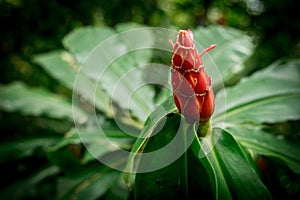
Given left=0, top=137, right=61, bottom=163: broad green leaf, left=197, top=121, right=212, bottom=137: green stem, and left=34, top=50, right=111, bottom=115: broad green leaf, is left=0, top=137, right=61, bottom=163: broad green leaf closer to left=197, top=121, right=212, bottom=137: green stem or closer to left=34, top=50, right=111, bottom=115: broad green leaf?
left=34, top=50, right=111, bottom=115: broad green leaf

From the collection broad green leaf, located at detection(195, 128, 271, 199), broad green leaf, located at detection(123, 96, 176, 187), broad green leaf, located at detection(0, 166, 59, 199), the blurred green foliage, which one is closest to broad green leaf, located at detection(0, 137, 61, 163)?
broad green leaf, located at detection(0, 166, 59, 199)

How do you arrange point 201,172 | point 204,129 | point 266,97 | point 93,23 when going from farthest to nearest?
1. point 93,23
2. point 266,97
3. point 204,129
4. point 201,172

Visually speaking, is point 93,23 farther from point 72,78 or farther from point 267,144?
point 267,144

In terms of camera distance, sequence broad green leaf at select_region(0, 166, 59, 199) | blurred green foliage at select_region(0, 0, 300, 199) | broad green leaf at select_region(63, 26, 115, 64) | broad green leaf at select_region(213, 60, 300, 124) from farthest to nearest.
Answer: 1. blurred green foliage at select_region(0, 0, 300, 199)
2. broad green leaf at select_region(0, 166, 59, 199)
3. broad green leaf at select_region(63, 26, 115, 64)
4. broad green leaf at select_region(213, 60, 300, 124)

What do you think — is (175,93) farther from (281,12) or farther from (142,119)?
(281,12)

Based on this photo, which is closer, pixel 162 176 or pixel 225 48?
pixel 162 176

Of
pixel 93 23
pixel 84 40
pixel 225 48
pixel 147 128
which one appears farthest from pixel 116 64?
pixel 93 23
